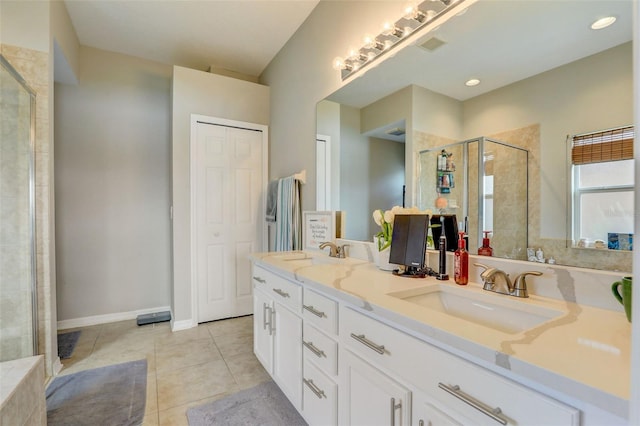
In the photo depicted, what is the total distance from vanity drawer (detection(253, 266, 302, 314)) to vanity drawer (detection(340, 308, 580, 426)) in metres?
0.49

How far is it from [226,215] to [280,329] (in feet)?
5.70

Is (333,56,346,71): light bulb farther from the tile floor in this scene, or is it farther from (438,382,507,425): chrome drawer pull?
the tile floor

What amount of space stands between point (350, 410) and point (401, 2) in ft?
6.66

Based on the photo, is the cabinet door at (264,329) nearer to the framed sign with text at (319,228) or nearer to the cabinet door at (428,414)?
the framed sign with text at (319,228)

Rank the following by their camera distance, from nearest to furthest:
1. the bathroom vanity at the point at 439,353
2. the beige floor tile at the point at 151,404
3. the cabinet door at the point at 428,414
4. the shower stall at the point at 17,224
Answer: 1. the bathroom vanity at the point at 439,353
2. the cabinet door at the point at 428,414
3. the beige floor tile at the point at 151,404
4. the shower stall at the point at 17,224

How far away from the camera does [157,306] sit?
10.7 feet

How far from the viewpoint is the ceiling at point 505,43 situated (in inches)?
37.0

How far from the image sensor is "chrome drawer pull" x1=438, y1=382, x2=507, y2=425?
643 millimetres

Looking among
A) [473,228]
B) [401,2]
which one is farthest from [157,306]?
[401,2]

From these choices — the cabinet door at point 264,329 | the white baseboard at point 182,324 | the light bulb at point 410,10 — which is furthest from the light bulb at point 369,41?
the white baseboard at point 182,324

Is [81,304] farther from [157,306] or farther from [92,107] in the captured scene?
[92,107]

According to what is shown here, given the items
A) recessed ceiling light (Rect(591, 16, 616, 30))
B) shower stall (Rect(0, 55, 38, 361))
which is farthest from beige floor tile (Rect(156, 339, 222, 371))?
recessed ceiling light (Rect(591, 16, 616, 30))

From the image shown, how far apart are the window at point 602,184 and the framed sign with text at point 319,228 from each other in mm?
1398

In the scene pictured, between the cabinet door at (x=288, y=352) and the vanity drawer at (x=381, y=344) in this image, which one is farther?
the cabinet door at (x=288, y=352)
